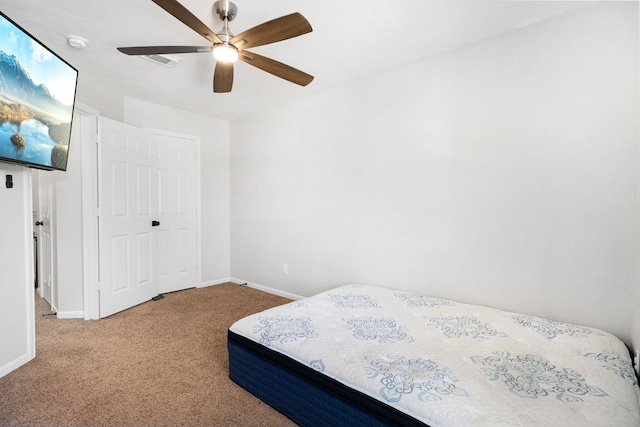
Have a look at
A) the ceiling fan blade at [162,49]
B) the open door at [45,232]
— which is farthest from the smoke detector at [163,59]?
the open door at [45,232]

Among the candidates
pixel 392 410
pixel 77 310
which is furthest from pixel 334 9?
pixel 77 310

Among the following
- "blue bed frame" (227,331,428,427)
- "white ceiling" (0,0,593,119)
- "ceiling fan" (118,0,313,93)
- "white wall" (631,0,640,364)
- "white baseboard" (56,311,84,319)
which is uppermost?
"white ceiling" (0,0,593,119)

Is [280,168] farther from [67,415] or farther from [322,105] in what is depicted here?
[67,415]

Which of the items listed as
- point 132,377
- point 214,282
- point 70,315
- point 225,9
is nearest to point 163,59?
point 225,9

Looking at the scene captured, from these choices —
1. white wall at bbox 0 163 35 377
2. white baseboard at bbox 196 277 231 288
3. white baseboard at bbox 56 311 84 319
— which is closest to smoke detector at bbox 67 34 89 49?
white wall at bbox 0 163 35 377

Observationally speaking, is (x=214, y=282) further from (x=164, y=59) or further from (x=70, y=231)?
(x=164, y=59)

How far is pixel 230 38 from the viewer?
77.4 inches

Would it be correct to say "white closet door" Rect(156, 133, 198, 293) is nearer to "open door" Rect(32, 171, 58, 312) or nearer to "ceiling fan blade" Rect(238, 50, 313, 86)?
"open door" Rect(32, 171, 58, 312)

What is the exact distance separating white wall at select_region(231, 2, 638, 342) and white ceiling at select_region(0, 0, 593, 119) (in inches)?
7.8

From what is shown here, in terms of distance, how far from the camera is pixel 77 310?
10.4ft

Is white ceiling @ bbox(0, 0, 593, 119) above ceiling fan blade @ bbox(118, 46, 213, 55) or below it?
above

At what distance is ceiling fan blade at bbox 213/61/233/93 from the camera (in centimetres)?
223

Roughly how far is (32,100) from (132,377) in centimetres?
185

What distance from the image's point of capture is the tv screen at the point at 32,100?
171 cm
